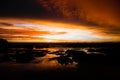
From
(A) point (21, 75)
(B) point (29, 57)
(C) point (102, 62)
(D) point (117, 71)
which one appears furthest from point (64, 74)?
(B) point (29, 57)

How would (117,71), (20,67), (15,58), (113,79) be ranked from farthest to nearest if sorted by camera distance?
(15,58) < (20,67) < (117,71) < (113,79)

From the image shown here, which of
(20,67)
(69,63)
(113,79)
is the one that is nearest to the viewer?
(113,79)

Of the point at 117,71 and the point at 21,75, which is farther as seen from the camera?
the point at 117,71

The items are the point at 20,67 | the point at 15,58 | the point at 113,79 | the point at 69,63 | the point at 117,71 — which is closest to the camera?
the point at 113,79

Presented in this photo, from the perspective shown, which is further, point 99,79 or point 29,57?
point 29,57

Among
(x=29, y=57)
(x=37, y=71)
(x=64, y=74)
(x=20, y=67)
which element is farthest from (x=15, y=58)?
(x=64, y=74)

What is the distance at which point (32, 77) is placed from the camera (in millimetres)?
22547

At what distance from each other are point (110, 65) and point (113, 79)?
7.33 meters

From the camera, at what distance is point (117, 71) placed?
2548 centimetres

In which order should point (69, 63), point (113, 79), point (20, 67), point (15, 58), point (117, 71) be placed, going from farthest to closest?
1. point (15, 58)
2. point (69, 63)
3. point (20, 67)
4. point (117, 71)
5. point (113, 79)

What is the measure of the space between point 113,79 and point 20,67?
1187 cm

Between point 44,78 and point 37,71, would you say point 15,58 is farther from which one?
point 44,78

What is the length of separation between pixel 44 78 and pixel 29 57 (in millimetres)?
13760

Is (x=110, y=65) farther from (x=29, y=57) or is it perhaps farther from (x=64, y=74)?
(x=29, y=57)
